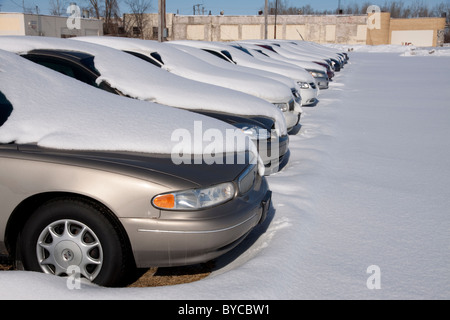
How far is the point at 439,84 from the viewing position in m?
17.3

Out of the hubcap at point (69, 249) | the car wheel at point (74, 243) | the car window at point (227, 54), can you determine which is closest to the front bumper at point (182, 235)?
the car wheel at point (74, 243)

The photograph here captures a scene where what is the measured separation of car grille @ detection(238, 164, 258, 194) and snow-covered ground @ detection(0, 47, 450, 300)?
0.50m

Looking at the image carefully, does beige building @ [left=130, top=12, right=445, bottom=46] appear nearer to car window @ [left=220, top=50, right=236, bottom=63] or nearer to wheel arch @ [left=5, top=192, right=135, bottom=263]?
car window @ [left=220, top=50, right=236, bottom=63]

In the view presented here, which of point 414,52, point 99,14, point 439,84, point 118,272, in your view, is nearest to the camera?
point 118,272

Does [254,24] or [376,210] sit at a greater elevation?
[254,24]

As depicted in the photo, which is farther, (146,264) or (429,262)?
(429,262)

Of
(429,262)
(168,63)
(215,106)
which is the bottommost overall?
(429,262)

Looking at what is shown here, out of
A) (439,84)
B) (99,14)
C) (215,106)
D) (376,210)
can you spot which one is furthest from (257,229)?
(99,14)

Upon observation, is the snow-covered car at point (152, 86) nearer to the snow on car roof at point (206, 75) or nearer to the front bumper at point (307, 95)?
the snow on car roof at point (206, 75)

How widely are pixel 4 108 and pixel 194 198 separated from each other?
1.46 meters

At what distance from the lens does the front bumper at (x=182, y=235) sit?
2.60 m

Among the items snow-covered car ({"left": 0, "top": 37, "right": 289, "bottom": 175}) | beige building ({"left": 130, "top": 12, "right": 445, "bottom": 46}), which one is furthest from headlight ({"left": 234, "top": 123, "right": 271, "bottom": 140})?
beige building ({"left": 130, "top": 12, "right": 445, "bottom": 46})

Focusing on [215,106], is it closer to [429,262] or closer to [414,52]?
[429,262]
